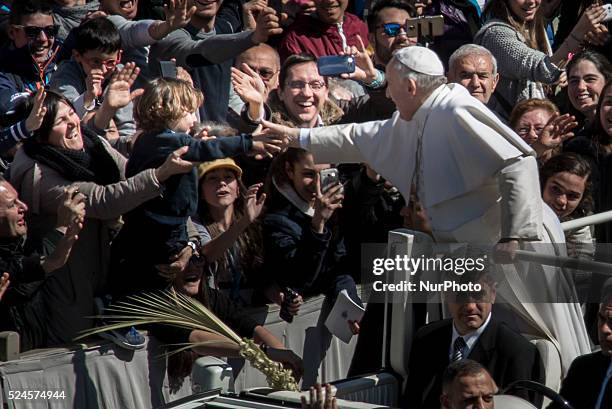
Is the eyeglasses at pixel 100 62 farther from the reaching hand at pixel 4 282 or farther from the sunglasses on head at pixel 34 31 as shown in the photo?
the reaching hand at pixel 4 282

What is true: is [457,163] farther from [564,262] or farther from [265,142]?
[265,142]

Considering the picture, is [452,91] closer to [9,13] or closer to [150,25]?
Answer: [150,25]

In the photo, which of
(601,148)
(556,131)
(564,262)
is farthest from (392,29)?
(564,262)

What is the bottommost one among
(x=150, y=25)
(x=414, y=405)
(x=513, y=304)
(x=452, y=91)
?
(x=414, y=405)

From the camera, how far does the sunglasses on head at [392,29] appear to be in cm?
1025

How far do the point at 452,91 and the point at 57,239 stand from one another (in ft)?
7.04

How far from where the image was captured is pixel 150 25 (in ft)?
31.2

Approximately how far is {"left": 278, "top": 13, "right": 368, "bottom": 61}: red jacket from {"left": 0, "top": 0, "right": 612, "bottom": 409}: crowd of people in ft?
0.05

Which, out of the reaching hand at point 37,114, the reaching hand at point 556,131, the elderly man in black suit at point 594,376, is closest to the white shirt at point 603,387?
the elderly man in black suit at point 594,376

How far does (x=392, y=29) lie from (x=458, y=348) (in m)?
3.76

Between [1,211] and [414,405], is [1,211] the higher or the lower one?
the higher one

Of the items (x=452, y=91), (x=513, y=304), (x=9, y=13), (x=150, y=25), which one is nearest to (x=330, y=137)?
(x=452, y=91)

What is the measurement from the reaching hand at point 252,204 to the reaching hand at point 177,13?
1.38 metres

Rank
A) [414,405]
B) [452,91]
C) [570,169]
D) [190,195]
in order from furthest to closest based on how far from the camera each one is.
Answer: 1. [570,169]
2. [190,195]
3. [452,91]
4. [414,405]
